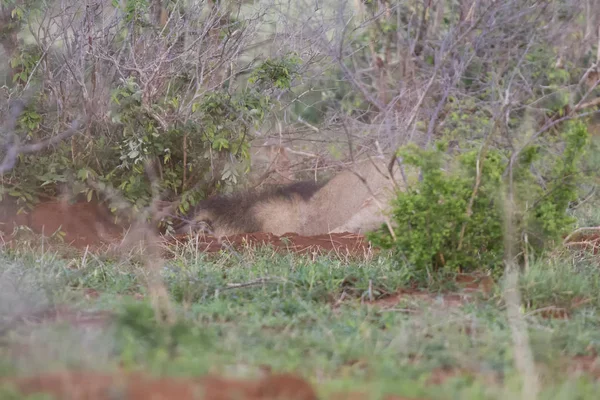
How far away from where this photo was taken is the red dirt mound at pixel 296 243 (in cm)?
701

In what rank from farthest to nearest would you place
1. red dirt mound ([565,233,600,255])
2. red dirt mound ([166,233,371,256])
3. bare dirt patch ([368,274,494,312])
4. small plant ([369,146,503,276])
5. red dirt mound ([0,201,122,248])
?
red dirt mound ([0,201,122,248])
red dirt mound ([166,233,371,256])
red dirt mound ([565,233,600,255])
small plant ([369,146,503,276])
bare dirt patch ([368,274,494,312])

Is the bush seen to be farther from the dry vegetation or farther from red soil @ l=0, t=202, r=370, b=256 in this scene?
red soil @ l=0, t=202, r=370, b=256

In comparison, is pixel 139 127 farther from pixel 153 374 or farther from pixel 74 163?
pixel 153 374

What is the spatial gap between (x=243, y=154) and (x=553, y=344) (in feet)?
15.2

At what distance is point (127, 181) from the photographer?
772 centimetres

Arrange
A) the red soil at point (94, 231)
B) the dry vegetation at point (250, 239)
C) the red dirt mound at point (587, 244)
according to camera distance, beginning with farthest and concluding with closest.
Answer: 1. the red soil at point (94, 231)
2. the red dirt mound at point (587, 244)
3. the dry vegetation at point (250, 239)

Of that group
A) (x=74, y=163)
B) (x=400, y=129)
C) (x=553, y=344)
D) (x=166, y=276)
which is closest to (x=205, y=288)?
(x=166, y=276)

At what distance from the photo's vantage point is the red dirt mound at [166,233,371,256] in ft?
23.0

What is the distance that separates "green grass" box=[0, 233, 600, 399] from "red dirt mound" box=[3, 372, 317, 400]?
16cm

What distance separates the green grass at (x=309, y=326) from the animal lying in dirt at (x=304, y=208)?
198 centimetres

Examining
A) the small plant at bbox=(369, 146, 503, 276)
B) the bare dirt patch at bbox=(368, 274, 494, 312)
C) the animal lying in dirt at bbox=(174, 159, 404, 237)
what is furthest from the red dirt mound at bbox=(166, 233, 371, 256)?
the bare dirt patch at bbox=(368, 274, 494, 312)

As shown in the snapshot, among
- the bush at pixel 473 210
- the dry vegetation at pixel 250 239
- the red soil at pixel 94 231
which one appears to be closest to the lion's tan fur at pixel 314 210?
the dry vegetation at pixel 250 239

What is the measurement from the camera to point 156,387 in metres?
2.42

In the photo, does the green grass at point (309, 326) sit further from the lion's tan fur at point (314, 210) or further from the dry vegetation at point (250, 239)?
the lion's tan fur at point (314, 210)
